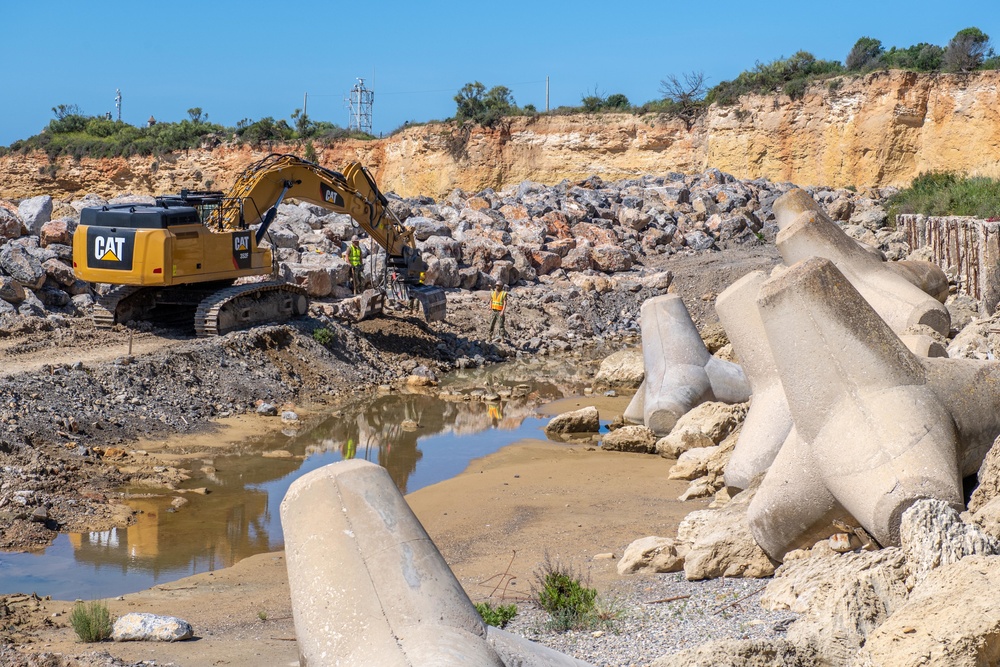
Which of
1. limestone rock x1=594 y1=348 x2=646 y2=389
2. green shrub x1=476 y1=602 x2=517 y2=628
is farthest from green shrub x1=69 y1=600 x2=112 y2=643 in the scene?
limestone rock x1=594 y1=348 x2=646 y2=389

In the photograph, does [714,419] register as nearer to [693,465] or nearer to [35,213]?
[693,465]

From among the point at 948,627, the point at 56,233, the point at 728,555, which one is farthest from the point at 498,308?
the point at 948,627

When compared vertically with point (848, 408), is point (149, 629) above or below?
below

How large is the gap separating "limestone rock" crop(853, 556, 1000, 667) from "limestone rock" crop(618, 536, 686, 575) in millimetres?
2920

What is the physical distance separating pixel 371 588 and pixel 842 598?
2.47 metres

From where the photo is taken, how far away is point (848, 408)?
6469mm

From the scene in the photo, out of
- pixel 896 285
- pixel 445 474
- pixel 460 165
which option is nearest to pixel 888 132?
pixel 460 165

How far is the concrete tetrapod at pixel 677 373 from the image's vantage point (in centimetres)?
1300

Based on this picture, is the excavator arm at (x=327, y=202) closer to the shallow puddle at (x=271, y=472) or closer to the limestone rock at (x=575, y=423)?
the shallow puddle at (x=271, y=472)

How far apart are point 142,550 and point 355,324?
9.38 metres

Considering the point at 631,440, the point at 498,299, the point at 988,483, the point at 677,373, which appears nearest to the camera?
the point at 988,483

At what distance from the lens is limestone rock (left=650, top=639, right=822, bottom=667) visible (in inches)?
173

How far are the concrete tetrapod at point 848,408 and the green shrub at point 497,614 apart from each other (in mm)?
1771

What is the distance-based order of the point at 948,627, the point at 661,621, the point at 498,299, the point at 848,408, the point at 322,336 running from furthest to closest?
the point at 498,299, the point at 322,336, the point at 848,408, the point at 661,621, the point at 948,627
